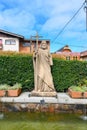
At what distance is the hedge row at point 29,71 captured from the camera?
37.9 feet

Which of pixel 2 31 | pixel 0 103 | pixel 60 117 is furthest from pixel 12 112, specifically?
pixel 2 31

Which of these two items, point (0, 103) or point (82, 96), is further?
point (82, 96)

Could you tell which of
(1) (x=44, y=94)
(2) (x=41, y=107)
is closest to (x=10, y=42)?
(1) (x=44, y=94)

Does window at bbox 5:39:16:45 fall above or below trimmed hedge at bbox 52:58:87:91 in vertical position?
above

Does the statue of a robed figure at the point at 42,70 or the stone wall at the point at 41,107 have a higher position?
the statue of a robed figure at the point at 42,70

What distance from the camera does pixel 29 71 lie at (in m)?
11.7

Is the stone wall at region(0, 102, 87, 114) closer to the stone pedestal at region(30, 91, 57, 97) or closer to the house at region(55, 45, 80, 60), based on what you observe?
the stone pedestal at region(30, 91, 57, 97)

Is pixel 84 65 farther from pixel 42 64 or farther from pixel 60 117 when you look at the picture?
pixel 60 117

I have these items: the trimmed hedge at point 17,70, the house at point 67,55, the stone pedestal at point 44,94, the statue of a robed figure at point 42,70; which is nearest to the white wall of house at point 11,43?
the house at point 67,55

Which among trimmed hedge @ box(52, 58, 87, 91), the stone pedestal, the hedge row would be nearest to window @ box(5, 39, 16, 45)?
the hedge row

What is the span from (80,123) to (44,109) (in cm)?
171

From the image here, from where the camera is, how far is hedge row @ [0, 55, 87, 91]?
11562 mm

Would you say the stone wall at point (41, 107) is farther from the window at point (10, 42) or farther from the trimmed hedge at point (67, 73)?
the window at point (10, 42)

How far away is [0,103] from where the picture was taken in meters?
8.44
